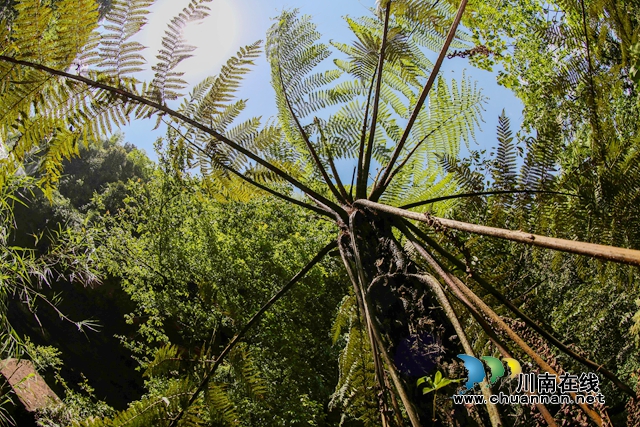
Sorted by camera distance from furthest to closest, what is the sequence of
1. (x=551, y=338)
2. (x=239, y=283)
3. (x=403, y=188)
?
1. (x=239, y=283)
2. (x=403, y=188)
3. (x=551, y=338)

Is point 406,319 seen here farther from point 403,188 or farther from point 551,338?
point 403,188

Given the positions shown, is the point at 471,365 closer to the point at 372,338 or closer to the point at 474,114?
the point at 372,338

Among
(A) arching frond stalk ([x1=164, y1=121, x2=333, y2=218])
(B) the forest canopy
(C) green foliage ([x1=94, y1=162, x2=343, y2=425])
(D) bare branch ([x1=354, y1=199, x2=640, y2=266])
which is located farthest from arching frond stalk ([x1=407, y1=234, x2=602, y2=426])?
(C) green foliage ([x1=94, y1=162, x2=343, y2=425])

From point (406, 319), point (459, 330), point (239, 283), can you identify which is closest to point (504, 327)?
point (459, 330)

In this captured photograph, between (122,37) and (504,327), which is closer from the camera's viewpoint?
(504,327)

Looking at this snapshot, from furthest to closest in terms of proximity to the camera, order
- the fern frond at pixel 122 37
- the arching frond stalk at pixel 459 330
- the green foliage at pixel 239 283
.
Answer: the green foliage at pixel 239 283 → the fern frond at pixel 122 37 → the arching frond stalk at pixel 459 330

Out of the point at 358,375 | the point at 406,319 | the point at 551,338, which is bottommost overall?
the point at 358,375

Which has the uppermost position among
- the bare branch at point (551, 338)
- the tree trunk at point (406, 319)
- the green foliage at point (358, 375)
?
the bare branch at point (551, 338)

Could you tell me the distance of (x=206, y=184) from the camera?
143cm

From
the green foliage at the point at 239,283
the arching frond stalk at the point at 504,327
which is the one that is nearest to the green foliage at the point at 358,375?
the arching frond stalk at the point at 504,327

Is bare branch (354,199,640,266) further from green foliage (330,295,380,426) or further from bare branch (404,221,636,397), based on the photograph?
green foliage (330,295,380,426)

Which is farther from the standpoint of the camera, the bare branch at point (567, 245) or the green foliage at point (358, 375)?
the green foliage at point (358, 375)

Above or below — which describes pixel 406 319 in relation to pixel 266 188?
below

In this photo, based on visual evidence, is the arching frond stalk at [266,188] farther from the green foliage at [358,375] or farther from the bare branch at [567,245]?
the bare branch at [567,245]
